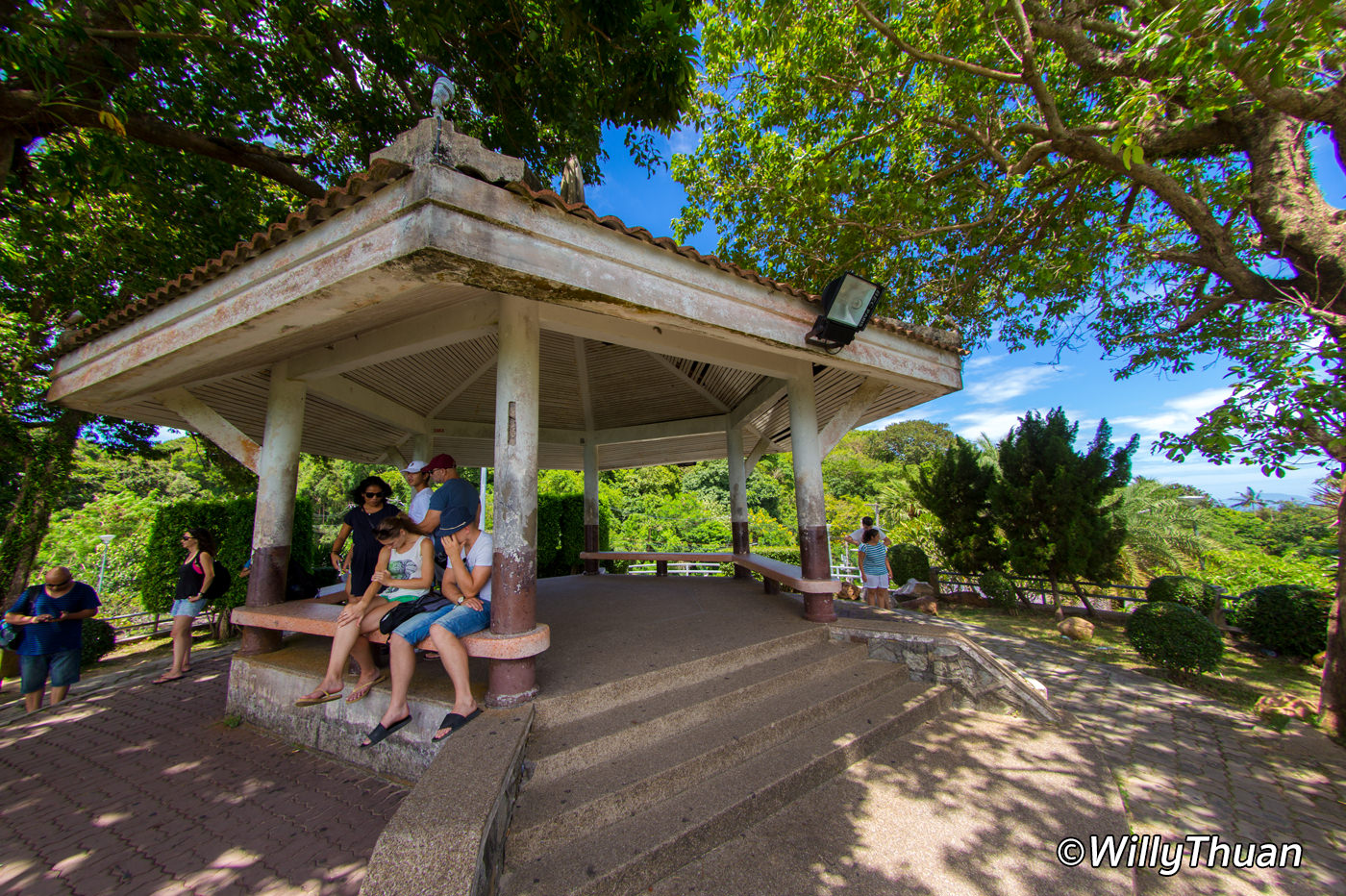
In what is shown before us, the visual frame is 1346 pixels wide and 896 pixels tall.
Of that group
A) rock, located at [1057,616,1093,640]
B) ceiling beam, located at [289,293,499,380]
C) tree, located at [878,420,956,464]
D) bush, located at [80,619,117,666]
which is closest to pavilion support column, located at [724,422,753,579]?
ceiling beam, located at [289,293,499,380]

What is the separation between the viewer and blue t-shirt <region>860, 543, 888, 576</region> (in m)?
8.27

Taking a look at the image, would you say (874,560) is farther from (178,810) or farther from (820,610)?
(178,810)

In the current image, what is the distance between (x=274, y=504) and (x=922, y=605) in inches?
448

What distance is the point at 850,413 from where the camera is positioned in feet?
18.7

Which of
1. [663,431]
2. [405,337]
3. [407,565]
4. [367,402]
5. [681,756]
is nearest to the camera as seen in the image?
[681,756]

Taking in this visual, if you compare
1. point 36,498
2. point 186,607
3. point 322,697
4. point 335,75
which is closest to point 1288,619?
point 322,697

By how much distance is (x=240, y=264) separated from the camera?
318cm

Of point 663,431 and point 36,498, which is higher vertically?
point 663,431

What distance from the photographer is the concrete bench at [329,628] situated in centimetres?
310

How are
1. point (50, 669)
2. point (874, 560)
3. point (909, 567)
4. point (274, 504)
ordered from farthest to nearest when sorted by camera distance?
point (909, 567), point (874, 560), point (50, 669), point (274, 504)

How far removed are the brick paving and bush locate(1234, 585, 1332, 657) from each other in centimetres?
1190

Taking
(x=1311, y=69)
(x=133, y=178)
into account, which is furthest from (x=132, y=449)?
(x=1311, y=69)

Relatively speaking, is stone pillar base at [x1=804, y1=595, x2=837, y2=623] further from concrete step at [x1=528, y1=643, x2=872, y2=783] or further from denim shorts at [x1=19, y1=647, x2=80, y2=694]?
denim shorts at [x1=19, y1=647, x2=80, y2=694]

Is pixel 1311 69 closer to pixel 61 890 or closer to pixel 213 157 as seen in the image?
pixel 61 890
